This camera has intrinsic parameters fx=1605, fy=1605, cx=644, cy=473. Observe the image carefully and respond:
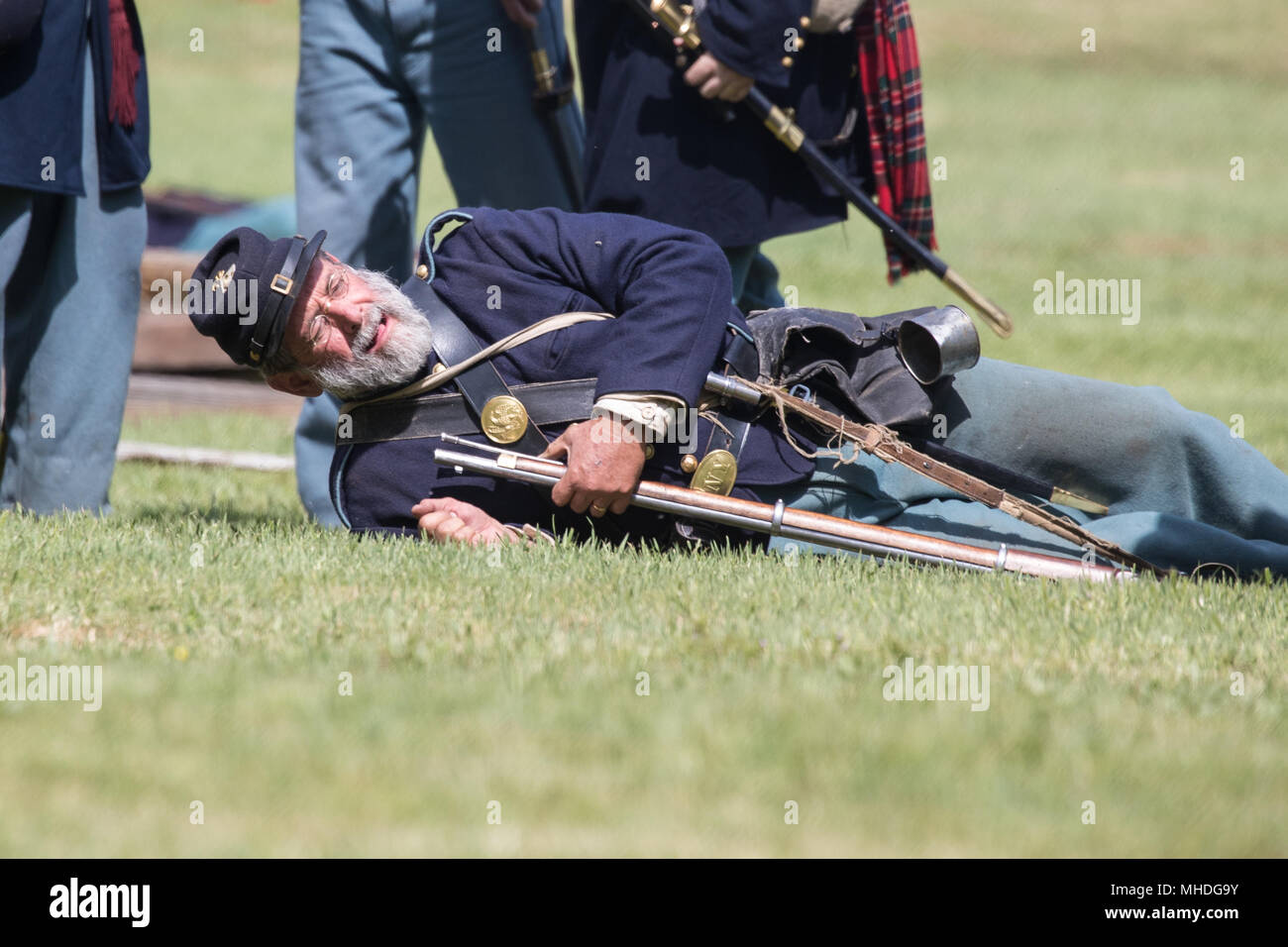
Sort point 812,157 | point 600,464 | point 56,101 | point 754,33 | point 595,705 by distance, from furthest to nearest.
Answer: point 812,157 < point 754,33 < point 56,101 < point 600,464 < point 595,705

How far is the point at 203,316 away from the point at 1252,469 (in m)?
2.94

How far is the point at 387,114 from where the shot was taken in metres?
5.55

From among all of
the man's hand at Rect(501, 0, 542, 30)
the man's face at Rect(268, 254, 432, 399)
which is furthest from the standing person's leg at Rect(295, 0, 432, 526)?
the man's face at Rect(268, 254, 432, 399)

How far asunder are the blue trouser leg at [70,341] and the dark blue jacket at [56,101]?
0.19 feet

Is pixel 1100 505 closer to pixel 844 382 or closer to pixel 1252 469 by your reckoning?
pixel 1252 469

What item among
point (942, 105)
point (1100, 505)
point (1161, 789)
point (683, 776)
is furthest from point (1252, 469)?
point (942, 105)

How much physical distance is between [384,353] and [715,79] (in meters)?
1.52

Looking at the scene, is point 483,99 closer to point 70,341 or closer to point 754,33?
point 754,33

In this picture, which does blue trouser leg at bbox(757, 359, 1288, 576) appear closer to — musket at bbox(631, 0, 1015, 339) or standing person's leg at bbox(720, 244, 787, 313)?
musket at bbox(631, 0, 1015, 339)

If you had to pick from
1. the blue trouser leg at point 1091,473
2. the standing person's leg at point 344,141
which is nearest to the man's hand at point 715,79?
the standing person's leg at point 344,141

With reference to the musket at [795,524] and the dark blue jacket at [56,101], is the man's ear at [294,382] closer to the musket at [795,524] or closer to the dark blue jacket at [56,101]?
the musket at [795,524]

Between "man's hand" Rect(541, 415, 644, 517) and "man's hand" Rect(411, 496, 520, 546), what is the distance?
0.80ft

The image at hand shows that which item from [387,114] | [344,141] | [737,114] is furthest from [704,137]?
[344,141]

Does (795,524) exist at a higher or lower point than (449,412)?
lower
